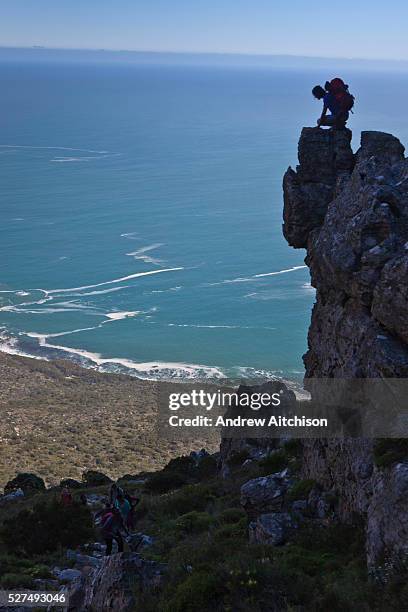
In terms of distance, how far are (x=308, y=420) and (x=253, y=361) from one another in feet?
209

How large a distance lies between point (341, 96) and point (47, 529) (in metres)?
14.1

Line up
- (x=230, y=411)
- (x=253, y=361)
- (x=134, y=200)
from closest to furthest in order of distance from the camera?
1. (x=230, y=411)
2. (x=253, y=361)
3. (x=134, y=200)

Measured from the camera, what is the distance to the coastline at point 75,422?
47.0m

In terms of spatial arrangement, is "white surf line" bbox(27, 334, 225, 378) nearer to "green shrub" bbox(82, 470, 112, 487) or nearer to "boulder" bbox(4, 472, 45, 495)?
"green shrub" bbox(82, 470, 112, 487)

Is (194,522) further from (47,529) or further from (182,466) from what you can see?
(182,466)

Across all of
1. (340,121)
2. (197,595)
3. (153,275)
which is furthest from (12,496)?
(153,275)

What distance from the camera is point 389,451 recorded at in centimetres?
1374

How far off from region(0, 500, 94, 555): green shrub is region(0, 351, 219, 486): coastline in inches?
796

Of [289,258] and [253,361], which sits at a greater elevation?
[289,258]

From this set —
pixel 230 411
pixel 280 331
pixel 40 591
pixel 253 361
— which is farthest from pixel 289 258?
pixel 40 591

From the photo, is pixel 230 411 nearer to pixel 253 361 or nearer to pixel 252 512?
pixel 252 512

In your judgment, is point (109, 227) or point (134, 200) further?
point (134, 200)

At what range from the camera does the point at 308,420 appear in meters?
20.3

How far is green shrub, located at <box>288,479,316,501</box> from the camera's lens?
18156mm
